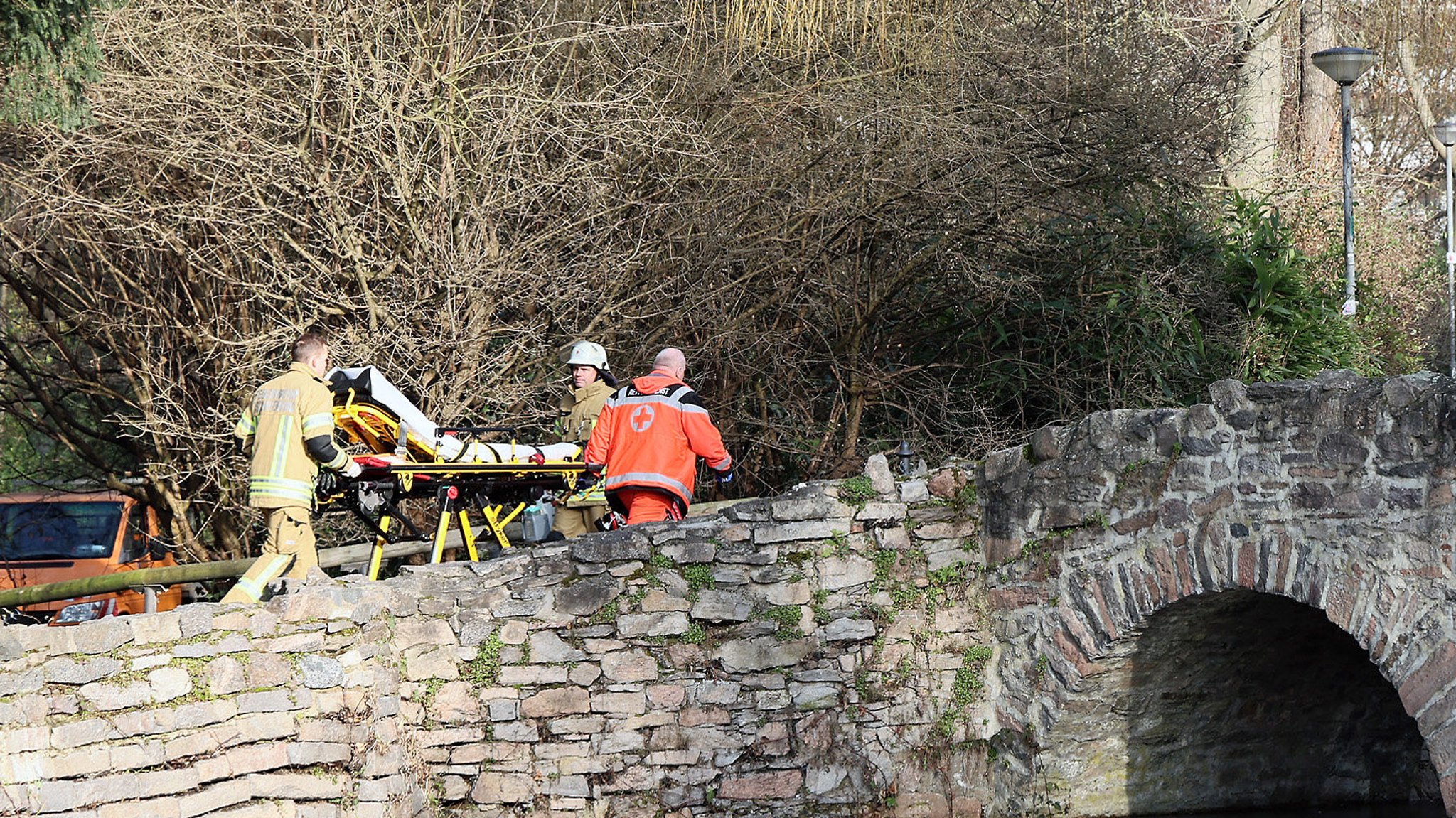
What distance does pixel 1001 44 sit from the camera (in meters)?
11.2

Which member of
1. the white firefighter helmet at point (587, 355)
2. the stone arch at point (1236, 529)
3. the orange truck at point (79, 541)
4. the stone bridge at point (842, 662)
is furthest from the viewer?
the orange truck at point (79, 541)

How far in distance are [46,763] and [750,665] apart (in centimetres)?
340

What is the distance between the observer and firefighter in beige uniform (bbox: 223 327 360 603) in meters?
7.68

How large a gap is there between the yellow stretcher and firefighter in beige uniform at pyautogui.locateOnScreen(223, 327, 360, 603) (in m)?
0.25

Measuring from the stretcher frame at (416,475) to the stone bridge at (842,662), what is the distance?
454mm

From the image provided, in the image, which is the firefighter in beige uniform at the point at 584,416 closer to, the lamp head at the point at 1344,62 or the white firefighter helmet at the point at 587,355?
the white firefighter helmet at the point at 587,355

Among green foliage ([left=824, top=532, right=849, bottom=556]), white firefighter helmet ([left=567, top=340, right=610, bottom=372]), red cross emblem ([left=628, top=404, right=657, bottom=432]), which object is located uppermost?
white firefighter helmet ([left=567, top=340, right=610, bottom=372])

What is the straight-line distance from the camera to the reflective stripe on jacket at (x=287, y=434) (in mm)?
7684

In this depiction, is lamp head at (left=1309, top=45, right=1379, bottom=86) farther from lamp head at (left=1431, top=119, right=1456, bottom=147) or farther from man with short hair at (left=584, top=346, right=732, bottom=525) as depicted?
man with short hair at (left=584, top=346, right=732, bottom=525)

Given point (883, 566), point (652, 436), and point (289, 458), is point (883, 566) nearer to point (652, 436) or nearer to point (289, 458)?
point (652, 436)

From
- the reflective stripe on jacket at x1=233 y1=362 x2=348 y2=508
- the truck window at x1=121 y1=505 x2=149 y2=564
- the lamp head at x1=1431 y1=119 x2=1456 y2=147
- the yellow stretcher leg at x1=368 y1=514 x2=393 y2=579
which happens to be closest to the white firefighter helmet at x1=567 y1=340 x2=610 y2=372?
the yellow stretcher leg at x1=368 y1=514 x2=393 y2=579

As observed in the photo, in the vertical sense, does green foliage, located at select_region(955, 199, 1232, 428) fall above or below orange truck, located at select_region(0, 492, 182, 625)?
above

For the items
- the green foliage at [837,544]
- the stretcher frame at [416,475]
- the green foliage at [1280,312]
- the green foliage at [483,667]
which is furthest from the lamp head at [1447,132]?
the green foliage at [483,667]

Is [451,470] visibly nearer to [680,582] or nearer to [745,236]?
[680,582]
